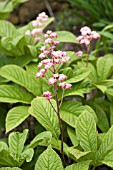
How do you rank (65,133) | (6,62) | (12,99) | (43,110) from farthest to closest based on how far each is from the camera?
(6,62) < (65,133) < (12,99) < (43,110)

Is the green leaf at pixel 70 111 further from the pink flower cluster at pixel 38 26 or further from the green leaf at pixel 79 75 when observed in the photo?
the pink flower cluster at pixel 38 26

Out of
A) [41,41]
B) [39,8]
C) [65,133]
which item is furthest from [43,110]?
[39,8]

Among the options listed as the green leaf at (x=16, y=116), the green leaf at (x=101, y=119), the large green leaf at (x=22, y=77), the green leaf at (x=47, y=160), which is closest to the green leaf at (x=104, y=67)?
the green leaf at (x=101, y=119)

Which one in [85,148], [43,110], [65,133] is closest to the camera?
[85,148]

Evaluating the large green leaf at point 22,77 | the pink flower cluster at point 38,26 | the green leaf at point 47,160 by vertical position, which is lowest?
the green leaf at point 47,160

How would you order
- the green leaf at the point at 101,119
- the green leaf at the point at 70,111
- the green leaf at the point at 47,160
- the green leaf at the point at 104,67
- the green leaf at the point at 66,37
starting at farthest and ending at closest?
1. the green leaf at the point at 66,37
2. the green leaf at the point at 104,67
3. the green leaf at the point at 101,119
4. the green leaf at the point at 70,111
5. the green leaf at the point at 47,160

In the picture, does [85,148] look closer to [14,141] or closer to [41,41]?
[14,141]

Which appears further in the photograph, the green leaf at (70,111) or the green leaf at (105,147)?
the green leaf at (70,111)
